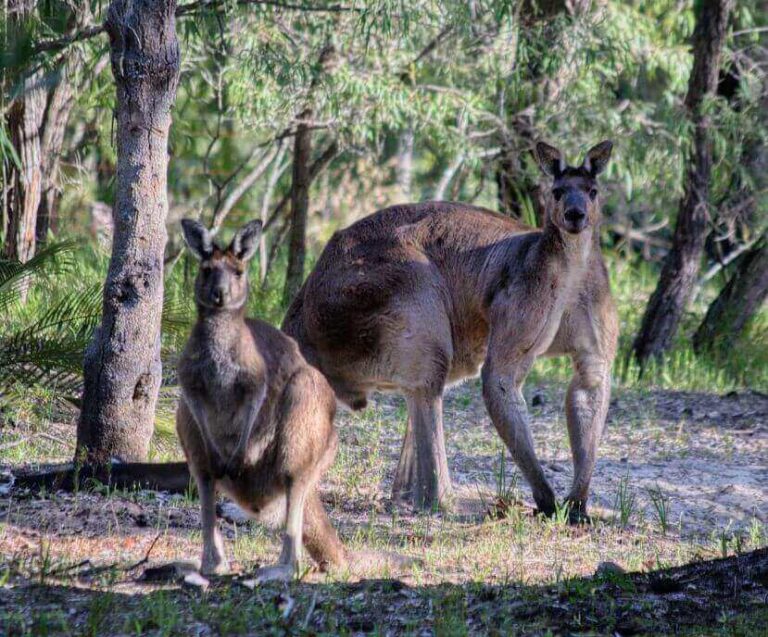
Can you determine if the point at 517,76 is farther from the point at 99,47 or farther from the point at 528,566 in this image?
the point at 528,566

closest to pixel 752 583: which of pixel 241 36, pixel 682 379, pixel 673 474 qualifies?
pixel 673 474

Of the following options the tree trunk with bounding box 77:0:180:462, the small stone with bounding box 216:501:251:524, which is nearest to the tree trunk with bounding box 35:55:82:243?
the tree trunk with bounding box 77:0:180:462

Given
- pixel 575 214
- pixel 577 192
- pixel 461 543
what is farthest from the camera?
pixel 577 192

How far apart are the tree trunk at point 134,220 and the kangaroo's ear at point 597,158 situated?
6.44 ft

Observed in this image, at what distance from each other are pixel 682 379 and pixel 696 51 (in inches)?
99.2

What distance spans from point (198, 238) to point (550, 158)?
243 centimetres

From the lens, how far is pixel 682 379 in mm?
9625

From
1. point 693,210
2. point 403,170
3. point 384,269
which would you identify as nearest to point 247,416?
point 384,269

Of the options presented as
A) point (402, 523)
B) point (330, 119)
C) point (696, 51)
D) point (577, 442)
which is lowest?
point (402, 523)

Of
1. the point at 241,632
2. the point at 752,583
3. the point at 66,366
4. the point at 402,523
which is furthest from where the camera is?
the point at 66,366

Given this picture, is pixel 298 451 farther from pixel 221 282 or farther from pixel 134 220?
pixel 134 220

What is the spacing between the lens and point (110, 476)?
18.6ft

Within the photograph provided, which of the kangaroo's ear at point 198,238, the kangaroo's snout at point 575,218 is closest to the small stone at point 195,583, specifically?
the kangaroo's ear at point 198,238

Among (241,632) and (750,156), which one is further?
(750,156)
